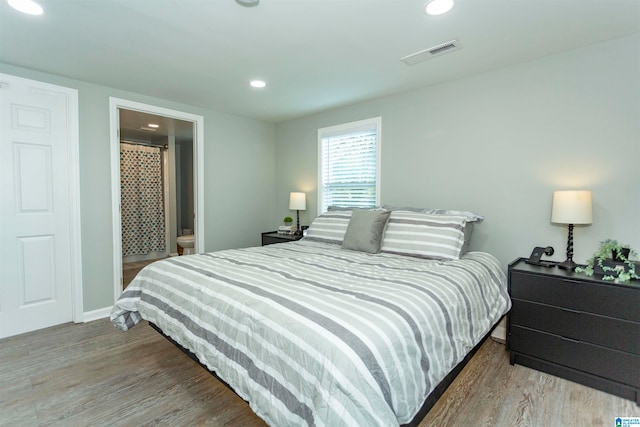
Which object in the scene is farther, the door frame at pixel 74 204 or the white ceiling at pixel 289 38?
Answer: the door frame at pixel 74 204

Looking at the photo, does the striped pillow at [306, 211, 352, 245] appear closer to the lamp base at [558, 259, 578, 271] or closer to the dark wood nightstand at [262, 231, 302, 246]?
the dark wood nightstand at [262, 231, 302, 246]

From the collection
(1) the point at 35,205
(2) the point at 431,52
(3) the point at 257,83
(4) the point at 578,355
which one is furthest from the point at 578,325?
(1) the point at 35,205

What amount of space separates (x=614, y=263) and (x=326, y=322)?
2071mm

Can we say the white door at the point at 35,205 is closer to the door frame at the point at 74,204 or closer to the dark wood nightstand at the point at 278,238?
the door frame at the point at 74,204

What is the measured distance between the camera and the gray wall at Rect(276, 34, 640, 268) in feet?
7.25

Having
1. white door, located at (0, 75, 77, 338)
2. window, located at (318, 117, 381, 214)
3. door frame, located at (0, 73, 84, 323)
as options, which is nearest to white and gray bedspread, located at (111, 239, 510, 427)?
door frame, located at (0, 73, 84, 323)

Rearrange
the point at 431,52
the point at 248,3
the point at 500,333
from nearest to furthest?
the point at 248,3, the point at 431,52, the point at 500,333

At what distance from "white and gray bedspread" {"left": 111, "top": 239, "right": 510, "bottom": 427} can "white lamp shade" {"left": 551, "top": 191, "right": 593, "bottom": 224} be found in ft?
2.03

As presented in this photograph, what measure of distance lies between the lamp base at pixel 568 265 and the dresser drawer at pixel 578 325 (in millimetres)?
336

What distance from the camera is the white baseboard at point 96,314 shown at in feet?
10.2

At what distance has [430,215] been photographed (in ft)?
8.81

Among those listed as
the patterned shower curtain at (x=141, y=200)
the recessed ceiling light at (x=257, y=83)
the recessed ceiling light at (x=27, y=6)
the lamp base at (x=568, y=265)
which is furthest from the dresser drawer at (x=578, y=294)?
the patterned shower curtain at (x=141, y=200)

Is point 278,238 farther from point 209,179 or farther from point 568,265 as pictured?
point 568,265

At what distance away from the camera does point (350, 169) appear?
12.8 ft
